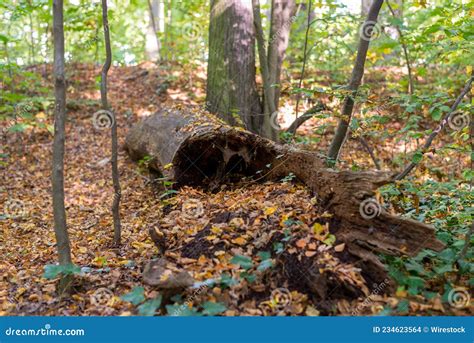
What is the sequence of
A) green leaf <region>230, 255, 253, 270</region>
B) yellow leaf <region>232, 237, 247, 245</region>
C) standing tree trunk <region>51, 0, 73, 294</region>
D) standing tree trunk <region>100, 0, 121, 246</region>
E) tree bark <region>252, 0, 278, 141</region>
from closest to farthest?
green leaf <region>230, 255, 253, 270</region> < standing tree trunk <region>51, 0, 73, 294</region> < yellow leaf <region>232, 237, 247, 245</region> < standing tree trunk <region>100, 0, 121, 246</region> < tree bark <region>252, 0, 278, 141</region>

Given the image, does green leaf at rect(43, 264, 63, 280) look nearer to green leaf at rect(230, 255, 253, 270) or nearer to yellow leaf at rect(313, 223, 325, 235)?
green leaf at rect(230, 255, 253, 270)

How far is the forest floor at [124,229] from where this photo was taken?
319 centimetres

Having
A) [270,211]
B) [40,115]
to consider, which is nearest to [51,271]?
[270,211]

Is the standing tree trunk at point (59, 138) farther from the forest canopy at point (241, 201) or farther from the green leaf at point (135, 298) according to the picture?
the green leaf at point (135, 298)

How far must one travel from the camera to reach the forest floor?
3.19 metres

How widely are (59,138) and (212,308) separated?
6.58 feet

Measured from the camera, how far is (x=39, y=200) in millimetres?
6855

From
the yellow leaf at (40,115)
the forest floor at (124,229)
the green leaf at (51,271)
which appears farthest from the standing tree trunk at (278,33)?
the yellow leaf at (40,115)

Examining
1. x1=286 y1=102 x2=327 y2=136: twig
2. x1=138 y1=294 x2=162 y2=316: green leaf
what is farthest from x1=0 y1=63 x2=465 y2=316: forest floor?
x1=286 y1=102 x2=327 y2=136: twig

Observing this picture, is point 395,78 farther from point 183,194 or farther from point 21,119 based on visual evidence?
point 21,119

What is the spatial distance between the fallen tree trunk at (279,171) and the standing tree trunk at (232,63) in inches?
30.4

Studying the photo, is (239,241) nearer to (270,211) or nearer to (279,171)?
(270,211)

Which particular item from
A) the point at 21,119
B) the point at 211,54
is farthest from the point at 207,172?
the point at 21,119

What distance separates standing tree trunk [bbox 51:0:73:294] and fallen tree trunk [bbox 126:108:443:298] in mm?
1890
